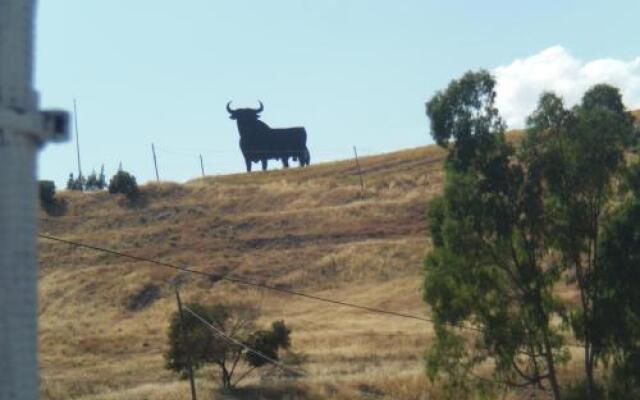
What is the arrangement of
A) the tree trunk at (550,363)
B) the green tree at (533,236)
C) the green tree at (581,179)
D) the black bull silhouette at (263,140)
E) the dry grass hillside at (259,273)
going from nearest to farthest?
the tree trunk at (550,363)
the green tree at (533,236)
the green tree at (581,179)
the dry grass hillside at (259,273)
the black bull silhouette at (263,140)

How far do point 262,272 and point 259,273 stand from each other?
225mm

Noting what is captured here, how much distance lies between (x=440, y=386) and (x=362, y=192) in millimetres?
46323

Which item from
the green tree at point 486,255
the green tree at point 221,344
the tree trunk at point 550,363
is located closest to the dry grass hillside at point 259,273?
the green tree at point 221,344

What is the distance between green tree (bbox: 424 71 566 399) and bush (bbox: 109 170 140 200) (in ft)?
164

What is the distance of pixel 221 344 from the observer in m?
31.8

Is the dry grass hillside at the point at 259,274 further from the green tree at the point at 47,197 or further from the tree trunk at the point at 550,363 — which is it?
the tree trunk at the point at 550,363

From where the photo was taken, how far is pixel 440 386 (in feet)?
92.9

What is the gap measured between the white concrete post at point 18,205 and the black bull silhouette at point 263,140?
8368cm

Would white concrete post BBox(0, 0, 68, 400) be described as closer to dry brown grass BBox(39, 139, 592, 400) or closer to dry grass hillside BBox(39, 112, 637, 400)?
dry brown grass BBox(39, 139, 592, 400)

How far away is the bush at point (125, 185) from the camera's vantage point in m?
75.5

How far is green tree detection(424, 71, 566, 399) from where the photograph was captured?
86.6 feet

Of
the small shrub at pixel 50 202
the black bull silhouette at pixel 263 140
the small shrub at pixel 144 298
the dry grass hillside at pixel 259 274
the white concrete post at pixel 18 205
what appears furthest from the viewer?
the black bull silhouette at pixel 263 140

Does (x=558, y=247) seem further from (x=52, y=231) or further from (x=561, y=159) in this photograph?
(x=52, y=231)

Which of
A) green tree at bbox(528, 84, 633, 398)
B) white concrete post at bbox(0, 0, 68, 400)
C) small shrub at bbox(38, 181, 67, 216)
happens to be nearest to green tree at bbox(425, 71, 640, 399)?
green tree at bbox(528, 84, 633, 398)
